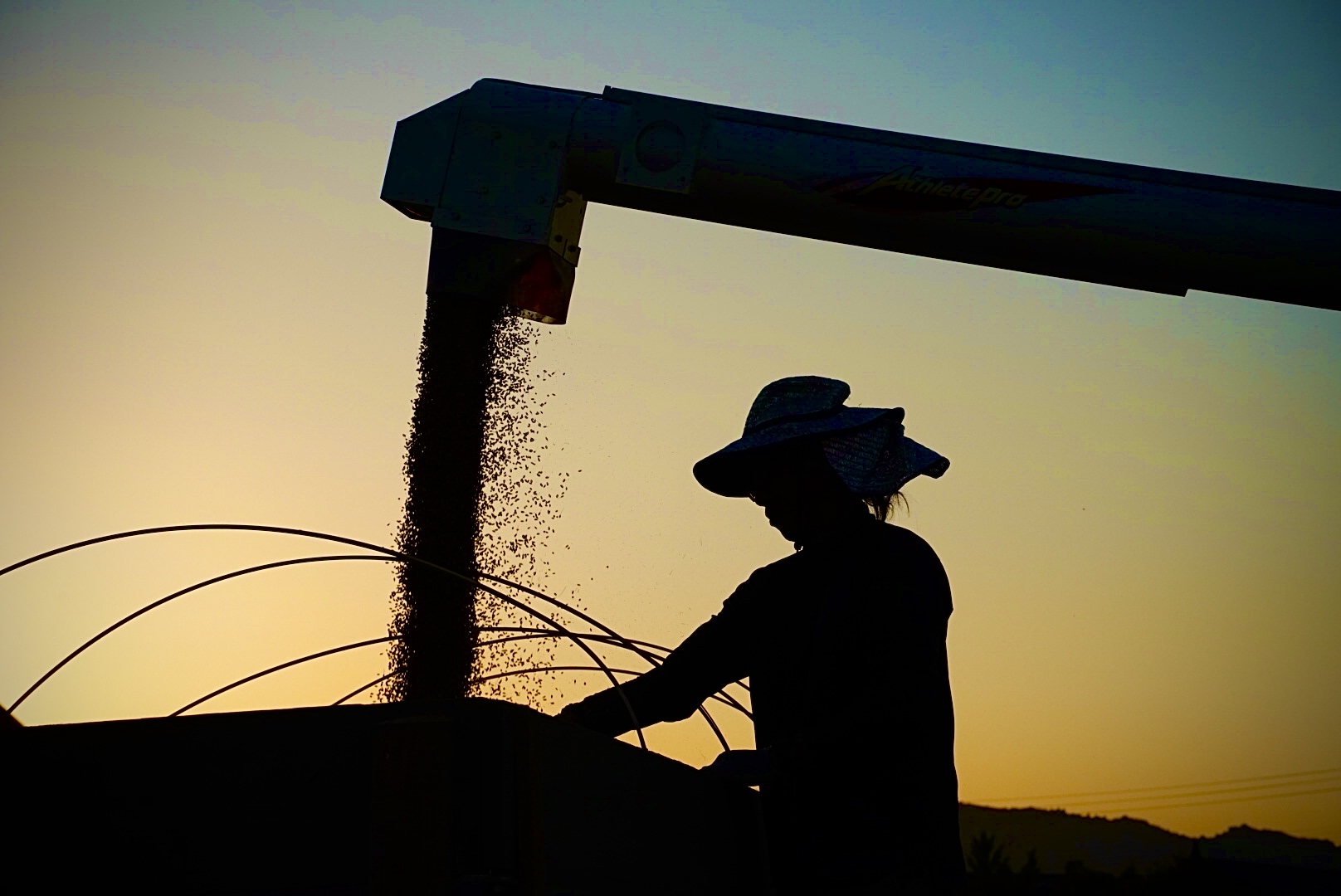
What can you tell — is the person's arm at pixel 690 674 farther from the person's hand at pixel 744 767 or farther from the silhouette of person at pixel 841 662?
the person's hand at pixel 744 767

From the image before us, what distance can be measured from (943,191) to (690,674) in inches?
83.5

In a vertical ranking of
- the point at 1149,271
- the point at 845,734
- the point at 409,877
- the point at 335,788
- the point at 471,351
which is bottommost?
the point at 409,877

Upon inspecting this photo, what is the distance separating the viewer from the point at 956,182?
4.87 metres

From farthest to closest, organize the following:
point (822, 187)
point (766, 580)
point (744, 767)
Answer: point (822, 187) < point (766, 580) < point (744, 767)

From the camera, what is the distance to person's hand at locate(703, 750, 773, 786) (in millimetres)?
2803

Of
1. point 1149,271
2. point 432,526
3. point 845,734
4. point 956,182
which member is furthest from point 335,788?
point 1149,271

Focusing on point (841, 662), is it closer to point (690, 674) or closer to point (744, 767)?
point (744, 767)

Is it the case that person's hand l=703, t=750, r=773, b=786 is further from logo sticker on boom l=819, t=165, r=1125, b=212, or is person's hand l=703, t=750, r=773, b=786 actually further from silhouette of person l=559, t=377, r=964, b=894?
logo sticker on boom l=819, t=165, r=1125, b=212

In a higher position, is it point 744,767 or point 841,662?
point 841,662

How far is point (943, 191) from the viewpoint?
4.87m

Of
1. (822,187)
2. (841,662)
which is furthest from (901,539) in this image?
(822,187)

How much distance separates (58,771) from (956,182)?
3.53 metres

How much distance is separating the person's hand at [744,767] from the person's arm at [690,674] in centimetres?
56

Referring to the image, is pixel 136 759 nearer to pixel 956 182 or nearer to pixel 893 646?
pixel 893 646
